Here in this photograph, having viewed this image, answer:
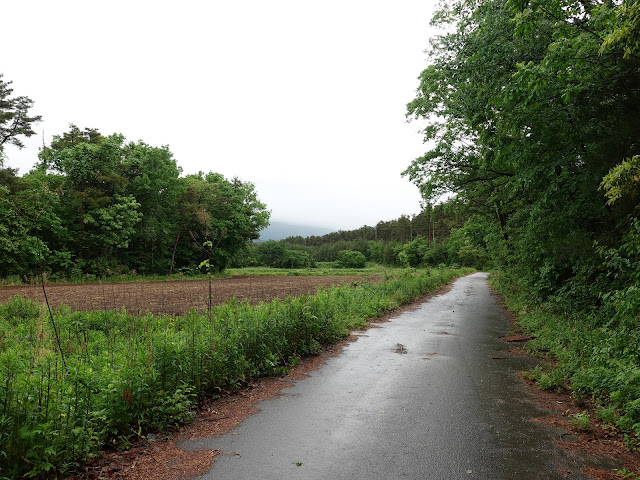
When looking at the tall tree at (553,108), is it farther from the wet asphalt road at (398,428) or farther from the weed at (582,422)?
the weed at (582,422)

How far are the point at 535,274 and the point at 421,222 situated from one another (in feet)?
313

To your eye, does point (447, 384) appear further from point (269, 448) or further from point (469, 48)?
point (469, 48)

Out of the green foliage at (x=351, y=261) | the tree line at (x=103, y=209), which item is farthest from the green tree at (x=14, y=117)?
the green foliage at (x=351, y=261)

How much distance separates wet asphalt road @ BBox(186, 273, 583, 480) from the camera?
362 cm

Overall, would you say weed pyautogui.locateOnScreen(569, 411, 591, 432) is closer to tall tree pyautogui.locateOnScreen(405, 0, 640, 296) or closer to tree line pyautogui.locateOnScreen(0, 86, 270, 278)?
tall tree pyautogui.locateOnScreen(405, 0, 640, 296)

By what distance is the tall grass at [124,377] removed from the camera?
10.9ft

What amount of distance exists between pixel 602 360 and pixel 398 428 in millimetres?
3737

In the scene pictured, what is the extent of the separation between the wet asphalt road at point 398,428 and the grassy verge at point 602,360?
752mm

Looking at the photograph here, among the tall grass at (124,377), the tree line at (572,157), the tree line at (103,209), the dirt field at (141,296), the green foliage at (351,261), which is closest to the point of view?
the tall grass at (124,377)

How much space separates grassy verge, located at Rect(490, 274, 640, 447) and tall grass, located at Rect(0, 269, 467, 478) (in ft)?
15.9

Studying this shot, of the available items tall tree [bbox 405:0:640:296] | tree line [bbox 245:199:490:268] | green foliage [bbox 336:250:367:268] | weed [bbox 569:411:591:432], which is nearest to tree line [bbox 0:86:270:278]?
tall tree [bbox 405:0:640:296]

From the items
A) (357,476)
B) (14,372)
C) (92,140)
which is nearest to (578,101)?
(357,476)

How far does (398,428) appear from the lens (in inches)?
179

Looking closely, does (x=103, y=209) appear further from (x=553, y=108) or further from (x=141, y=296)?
(x=553, y=108)
